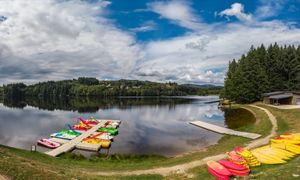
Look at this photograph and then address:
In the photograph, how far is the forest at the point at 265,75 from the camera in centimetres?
6188

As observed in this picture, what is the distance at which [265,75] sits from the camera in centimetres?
6322

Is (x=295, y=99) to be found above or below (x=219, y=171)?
above

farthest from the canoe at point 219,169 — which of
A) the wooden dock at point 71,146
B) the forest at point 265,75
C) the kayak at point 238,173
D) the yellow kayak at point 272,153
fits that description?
the forest at point 265,75

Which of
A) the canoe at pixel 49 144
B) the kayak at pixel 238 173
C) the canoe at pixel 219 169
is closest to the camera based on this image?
the canoe at pixel 219 169

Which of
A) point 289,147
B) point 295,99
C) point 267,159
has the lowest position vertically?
point 267,159

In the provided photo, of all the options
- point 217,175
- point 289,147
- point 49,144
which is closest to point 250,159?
point 217,175

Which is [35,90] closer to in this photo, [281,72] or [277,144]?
[281,72]

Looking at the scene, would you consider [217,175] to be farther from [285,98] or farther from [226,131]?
[285,98]

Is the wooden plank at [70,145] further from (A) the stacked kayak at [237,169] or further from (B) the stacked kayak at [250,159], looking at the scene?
(B) the stacked kayak at [250,159]

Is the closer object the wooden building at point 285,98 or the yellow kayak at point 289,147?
the yellow kayak at point 289,147

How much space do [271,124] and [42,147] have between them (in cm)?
3174

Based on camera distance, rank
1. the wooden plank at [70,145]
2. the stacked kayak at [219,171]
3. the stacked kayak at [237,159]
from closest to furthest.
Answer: the stacked kayak at [219,171], the stacked kayak at [237,159], the wooden plank at [70,145]

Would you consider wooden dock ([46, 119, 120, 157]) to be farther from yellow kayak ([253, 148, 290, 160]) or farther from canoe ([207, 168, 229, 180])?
yellow kayak ([253, 148, 290, 160])

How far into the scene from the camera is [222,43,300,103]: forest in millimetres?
61875
